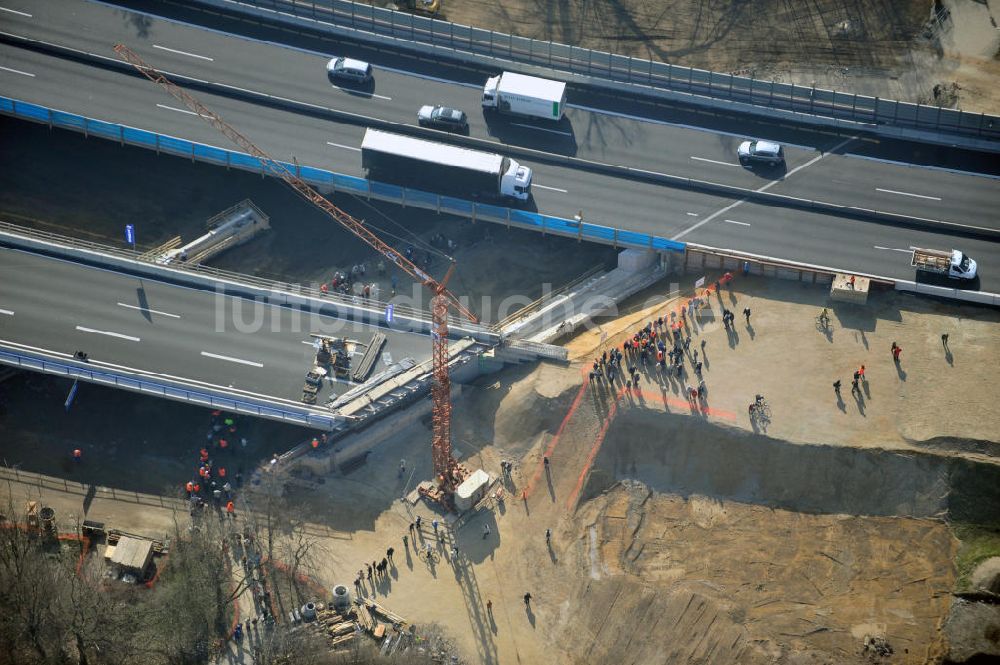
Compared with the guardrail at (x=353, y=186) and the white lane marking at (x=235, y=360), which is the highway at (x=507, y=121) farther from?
the white lane marking at (x=235, y=360)

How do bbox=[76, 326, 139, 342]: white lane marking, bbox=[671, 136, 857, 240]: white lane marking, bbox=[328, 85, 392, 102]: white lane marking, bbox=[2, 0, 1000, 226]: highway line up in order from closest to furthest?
1. bbox=[76, 326, 139, 342]: white lane marking
2. bbox=[671, 136, 857, 240]: white lane marking
3. bbox=[2, 0, 1000, 226]: highway
4. bbox=[328, 85, 392, 102]: white lane marking

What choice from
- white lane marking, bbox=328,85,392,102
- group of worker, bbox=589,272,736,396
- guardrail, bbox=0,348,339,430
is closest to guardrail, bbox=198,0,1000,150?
white lane marking, bbox=328,85,392,102

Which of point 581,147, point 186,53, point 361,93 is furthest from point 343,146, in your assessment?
point 581,147

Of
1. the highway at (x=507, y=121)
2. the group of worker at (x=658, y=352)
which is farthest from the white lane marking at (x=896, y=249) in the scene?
the group of worker at (x=658, y=352)

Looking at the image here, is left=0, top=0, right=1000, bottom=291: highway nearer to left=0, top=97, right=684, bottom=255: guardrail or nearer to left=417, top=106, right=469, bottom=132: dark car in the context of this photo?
left=0, top=97, right=684, bottom=255: guardrail

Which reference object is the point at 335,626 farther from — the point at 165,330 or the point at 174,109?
the point at 174,109
